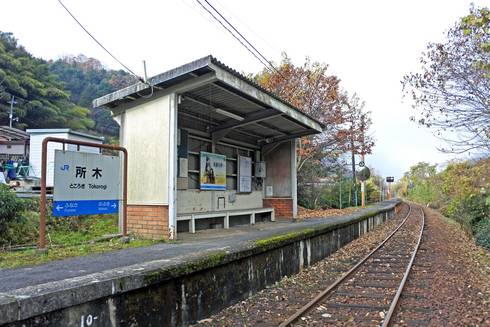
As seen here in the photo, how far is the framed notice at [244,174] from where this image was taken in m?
13.1

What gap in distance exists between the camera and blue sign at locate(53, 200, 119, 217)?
21.9 ft

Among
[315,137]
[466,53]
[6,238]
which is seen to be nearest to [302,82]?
[315,137]

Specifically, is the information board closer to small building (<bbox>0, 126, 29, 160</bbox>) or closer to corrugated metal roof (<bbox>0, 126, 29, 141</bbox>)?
small building (<bbox>0, 126, 29, 160</bbox>)

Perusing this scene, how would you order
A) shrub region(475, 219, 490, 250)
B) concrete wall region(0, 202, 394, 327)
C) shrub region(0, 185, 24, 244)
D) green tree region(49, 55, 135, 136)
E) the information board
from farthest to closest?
green tree region(49, 55, 135, 136)
shrub region(475, 219, 490, 250)
shrub region(0, 185, 24, 244)
the information board
concrete wall region(0, 202, 394, 327)

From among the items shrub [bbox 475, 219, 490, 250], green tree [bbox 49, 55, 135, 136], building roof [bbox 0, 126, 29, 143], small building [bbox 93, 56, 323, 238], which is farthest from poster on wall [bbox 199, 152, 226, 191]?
green tree [bbox 49, 55, 135, 136]

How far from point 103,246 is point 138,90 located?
11.1 feet

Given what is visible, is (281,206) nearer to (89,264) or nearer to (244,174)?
(244,174)

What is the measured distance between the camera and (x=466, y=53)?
1186cm

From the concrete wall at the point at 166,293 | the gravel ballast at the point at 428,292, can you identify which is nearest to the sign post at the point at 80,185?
the concrete wall at the point at 166,293

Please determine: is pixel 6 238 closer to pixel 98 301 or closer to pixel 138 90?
pixel 138 90

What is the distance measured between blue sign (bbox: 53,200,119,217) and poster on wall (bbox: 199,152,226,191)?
A: 3.71 metres

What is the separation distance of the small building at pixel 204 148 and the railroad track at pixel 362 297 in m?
3.64

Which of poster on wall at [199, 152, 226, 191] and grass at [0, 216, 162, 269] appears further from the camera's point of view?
poster on wall at [199, 152, 226, 191]

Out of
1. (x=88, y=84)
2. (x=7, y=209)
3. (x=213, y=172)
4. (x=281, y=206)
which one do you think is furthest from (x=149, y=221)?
(x=88, y=84)
